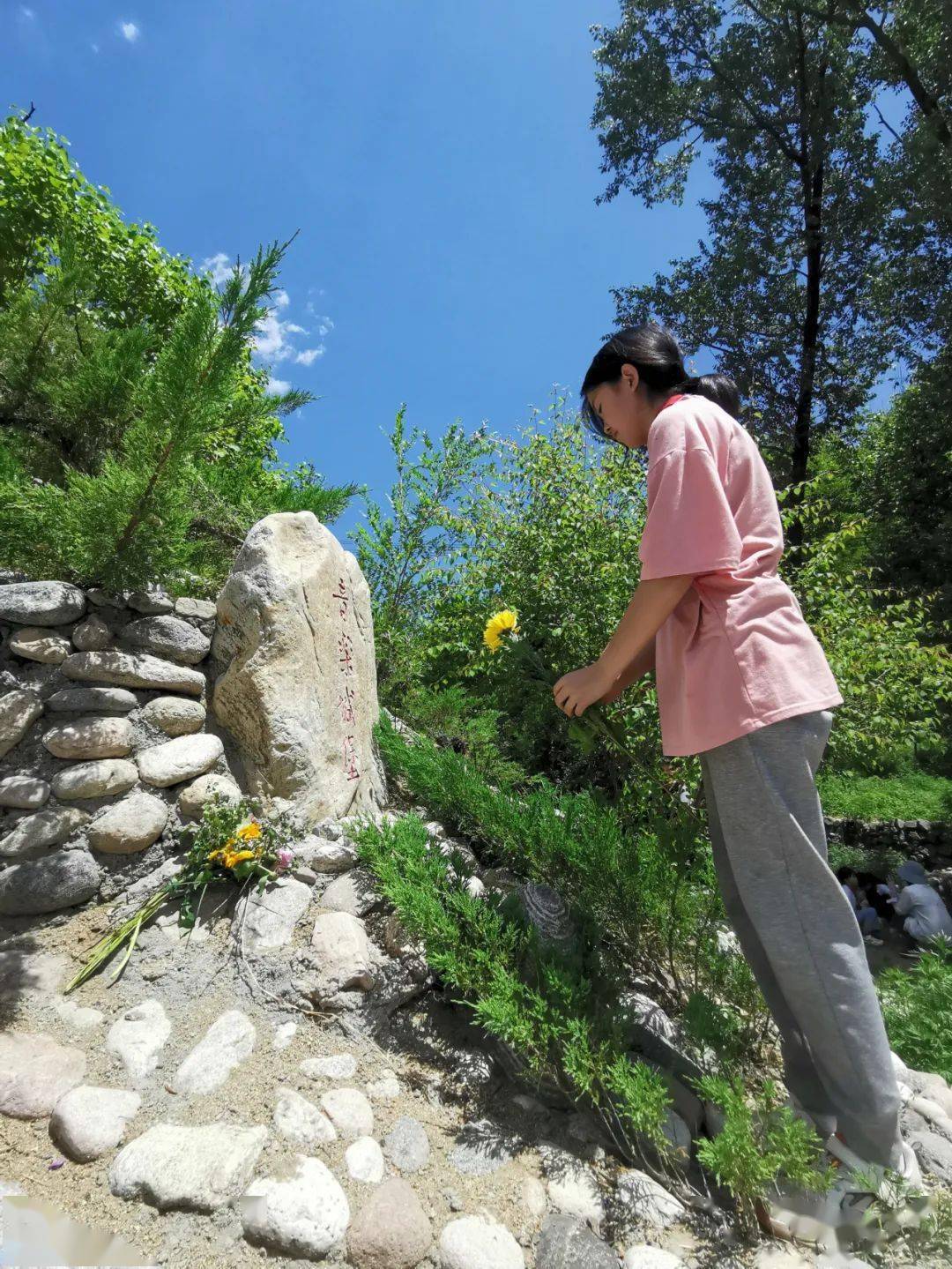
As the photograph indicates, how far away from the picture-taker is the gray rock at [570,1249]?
1.44 m

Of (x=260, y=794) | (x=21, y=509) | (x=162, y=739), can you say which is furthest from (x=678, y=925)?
(x=21, y=509)

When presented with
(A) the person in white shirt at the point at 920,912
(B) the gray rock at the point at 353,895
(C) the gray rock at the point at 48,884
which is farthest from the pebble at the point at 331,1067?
(A) the person in white shirt at the point at 920,912

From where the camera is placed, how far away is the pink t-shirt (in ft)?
5.32

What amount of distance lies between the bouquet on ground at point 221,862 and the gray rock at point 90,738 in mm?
472

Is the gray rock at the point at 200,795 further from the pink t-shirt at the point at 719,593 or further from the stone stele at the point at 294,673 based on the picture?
the pink t-shirt at the point at 719,593

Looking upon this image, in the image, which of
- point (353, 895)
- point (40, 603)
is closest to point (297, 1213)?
point (353, 895)

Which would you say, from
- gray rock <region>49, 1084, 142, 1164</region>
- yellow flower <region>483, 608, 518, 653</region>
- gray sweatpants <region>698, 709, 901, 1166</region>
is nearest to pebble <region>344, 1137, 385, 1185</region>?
gray rock <region>49, 1084, 142, 1164</region>

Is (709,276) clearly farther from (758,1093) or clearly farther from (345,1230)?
(345,1230)

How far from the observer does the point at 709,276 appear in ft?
31.9

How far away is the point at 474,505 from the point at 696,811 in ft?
9.75

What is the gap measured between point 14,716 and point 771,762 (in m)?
2.66

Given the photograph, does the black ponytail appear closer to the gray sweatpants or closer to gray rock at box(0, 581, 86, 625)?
the gray sweatpants

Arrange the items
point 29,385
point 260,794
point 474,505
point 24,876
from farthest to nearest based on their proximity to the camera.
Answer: point 474,505 → point 29,385 → point 260,794 → point 24,876

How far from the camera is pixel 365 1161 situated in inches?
64.6
